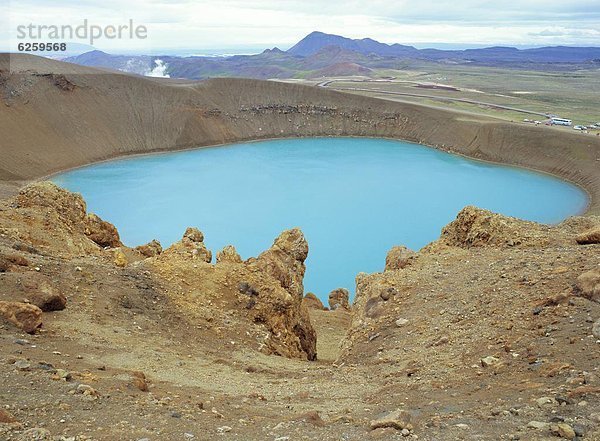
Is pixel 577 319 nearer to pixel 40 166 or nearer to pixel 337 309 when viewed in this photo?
pixel 337 309

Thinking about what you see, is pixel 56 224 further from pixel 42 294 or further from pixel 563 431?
pixel 563 431

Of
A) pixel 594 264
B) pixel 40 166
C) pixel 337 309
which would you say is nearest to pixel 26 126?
pixel 40 166

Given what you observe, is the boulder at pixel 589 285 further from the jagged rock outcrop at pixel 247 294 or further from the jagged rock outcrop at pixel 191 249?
the jagged rock outcrop at pixel 191 249

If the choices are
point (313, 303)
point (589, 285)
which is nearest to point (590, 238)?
point (589, 285)

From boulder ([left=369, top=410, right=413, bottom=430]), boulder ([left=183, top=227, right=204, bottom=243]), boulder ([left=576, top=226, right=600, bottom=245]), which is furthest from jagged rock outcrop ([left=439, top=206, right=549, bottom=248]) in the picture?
boulder ([left=369, top=410, right=413, bottom=430])

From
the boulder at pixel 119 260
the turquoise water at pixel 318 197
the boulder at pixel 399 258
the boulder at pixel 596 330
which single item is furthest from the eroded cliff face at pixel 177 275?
the turquoise water at pixel 318 197

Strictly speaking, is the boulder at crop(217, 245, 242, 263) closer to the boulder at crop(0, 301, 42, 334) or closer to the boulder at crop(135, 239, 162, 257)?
the boulder at crop(135, 239, 162, 257)

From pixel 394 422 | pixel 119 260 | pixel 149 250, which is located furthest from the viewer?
pixel 149 250
